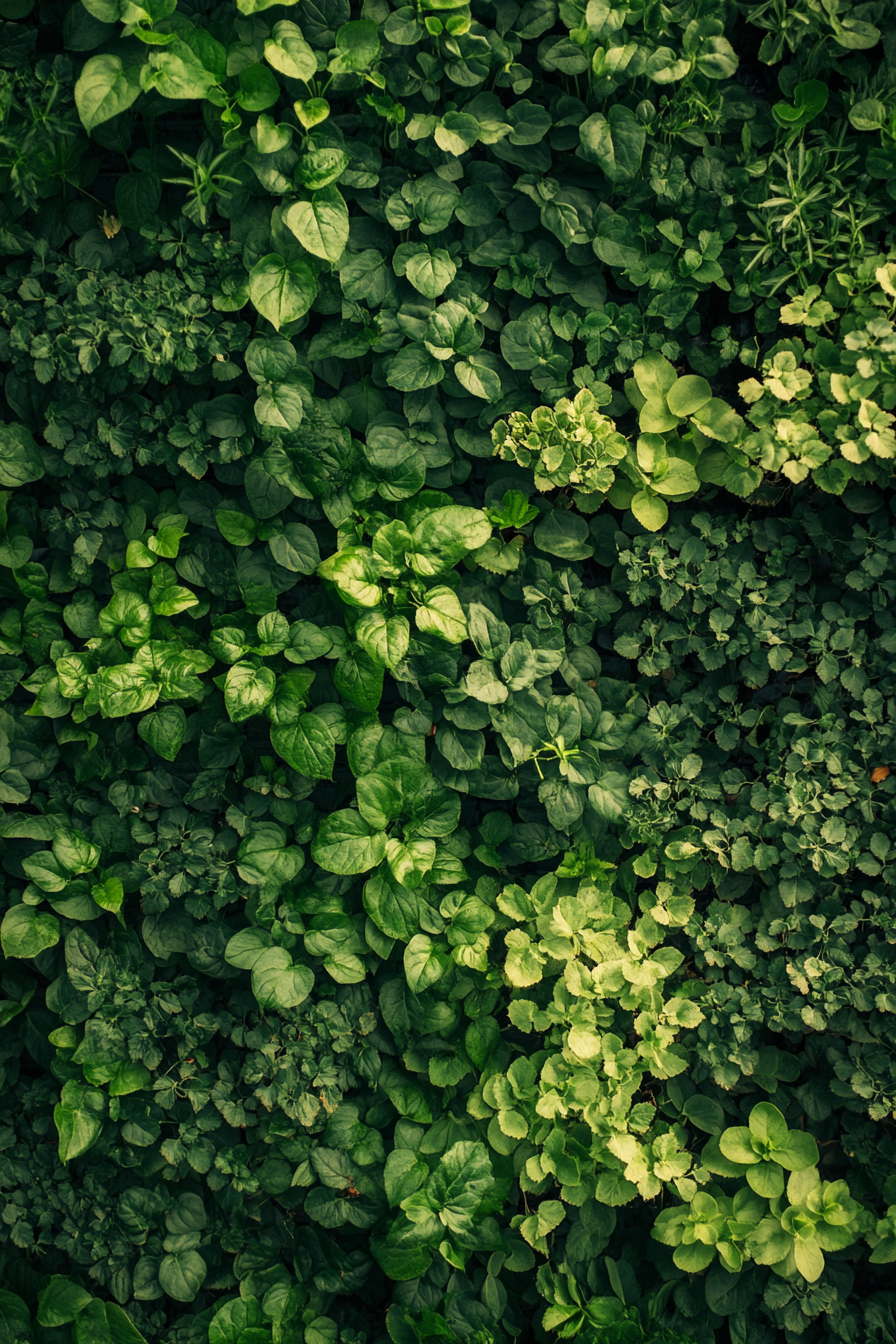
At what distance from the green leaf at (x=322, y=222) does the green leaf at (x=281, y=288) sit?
73mm

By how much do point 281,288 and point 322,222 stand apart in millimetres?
179

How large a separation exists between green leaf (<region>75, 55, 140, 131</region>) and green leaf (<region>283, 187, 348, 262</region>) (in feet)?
1.36

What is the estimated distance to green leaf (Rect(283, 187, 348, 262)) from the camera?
73.8 inches

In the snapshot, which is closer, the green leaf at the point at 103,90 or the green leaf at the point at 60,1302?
the green leaf at the point at 103,90

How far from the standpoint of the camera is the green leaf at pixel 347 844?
6.77 feet

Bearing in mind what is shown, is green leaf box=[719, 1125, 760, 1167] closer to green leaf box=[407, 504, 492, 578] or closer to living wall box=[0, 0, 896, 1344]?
living wall box=[0, 0, 896, 1344]

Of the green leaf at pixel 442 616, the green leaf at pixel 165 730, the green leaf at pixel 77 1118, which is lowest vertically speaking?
the green leaf at pixel 77 1118

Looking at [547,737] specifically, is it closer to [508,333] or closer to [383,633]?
[383,633]

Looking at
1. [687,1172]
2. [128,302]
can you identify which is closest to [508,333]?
[128,302]

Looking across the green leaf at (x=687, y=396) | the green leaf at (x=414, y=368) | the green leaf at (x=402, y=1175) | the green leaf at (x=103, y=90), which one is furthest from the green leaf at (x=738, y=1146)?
the green leaf at (x=103, y=90)

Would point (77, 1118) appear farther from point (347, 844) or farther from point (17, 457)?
point (17, 457)

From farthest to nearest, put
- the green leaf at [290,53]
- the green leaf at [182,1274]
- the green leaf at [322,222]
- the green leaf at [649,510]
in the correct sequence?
the green leaf at [182,1274] < the green leaf at [649,510] < the green leaf at [322,222] < the green leaf at [290,53]

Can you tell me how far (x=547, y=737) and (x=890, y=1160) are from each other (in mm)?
1494

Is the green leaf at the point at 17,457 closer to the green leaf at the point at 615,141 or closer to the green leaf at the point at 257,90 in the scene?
the green leaf at the point at 257,90
